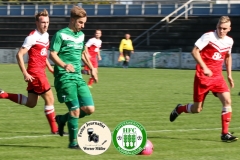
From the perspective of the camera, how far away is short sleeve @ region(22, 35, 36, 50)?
10.5 meters

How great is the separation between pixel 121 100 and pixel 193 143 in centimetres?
765

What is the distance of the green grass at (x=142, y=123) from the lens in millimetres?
8883

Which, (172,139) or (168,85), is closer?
(172,139)

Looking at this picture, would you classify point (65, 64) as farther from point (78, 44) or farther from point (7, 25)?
point (7, 25)

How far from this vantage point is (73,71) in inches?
356

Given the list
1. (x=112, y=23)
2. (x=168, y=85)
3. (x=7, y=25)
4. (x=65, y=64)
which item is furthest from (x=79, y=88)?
(x=7, y=25)

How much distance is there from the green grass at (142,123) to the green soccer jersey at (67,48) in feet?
3.30

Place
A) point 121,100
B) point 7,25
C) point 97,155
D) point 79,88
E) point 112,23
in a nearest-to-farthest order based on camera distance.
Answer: point 97,155 < point 79,88 < point 121,100 < point 112,23 < point 7,25

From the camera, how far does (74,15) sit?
30.1 ft

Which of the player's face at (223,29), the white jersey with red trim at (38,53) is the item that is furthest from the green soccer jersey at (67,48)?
the player's face at (223,29)

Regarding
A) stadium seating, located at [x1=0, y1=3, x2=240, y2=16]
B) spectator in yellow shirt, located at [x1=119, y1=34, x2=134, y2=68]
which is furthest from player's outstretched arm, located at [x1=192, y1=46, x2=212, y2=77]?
stadium seating, located at [x1=0, y1=3, x2=240, y2=16]

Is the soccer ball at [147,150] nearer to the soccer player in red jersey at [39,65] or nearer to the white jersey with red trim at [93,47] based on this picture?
the soccer player in red jersey at [39,65]

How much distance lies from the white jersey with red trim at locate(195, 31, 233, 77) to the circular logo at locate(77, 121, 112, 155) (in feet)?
9.66

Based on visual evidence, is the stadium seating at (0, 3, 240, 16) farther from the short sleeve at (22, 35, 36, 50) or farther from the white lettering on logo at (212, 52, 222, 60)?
the short sleeve at (22, 35, 36, 50)
